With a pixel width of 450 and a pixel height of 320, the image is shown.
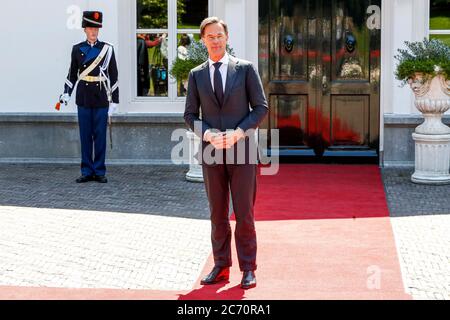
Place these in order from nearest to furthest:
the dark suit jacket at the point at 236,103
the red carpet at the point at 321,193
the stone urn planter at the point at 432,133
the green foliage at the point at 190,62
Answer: the dark suit jacket at the point at 236,103 → the red carpet at the point at 321,193 → the stone urn planter at the point at 432,133 → the green foliage at the point at 190,62

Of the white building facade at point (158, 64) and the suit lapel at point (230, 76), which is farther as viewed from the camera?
the white building facade at point (158, 64)

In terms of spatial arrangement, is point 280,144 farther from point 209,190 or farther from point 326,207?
point 209,190

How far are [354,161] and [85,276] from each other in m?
6.96

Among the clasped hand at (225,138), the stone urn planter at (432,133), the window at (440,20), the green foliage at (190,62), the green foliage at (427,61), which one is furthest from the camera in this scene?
the window at (440,20)

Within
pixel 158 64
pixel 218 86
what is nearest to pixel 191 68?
pixel 158 64

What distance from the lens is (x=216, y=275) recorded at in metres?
7.23

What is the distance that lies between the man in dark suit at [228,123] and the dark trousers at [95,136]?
5.22m

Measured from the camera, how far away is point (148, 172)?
1309 cm

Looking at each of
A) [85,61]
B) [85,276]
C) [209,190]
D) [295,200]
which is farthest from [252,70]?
[85,61]

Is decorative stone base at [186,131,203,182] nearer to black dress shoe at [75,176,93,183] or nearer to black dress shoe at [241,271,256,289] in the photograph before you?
black dress shoe at [75,176,93,183]

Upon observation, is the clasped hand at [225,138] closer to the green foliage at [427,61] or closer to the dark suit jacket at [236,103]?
the dark suit jacket at [236,103]

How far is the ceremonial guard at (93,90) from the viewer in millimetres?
12164

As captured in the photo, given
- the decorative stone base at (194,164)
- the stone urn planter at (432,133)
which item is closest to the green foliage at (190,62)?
the decorative stone base at (194,164)

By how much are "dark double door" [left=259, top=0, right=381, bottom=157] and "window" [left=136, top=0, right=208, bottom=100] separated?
1.00 meters
